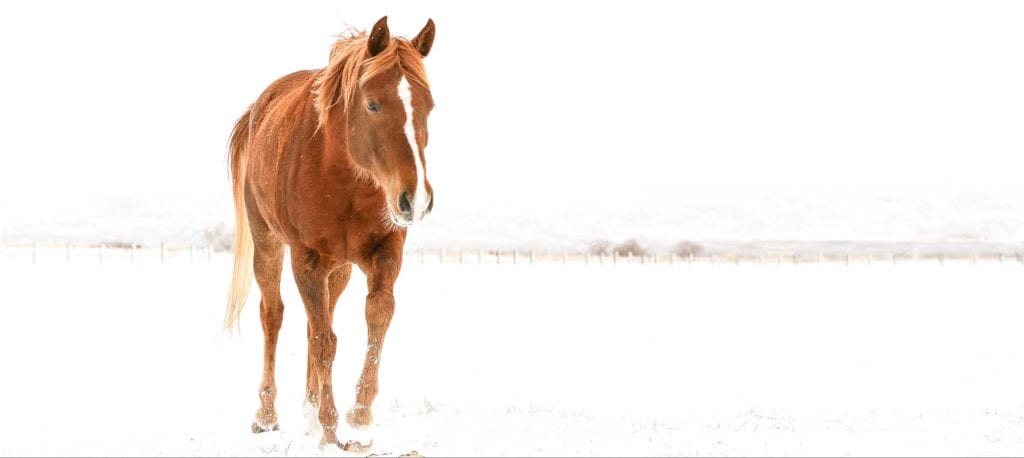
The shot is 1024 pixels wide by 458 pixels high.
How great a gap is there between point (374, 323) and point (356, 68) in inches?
75.5

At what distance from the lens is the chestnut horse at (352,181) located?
22.2ft

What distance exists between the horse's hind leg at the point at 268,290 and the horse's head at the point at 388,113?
242cm

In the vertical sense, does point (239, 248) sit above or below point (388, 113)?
below

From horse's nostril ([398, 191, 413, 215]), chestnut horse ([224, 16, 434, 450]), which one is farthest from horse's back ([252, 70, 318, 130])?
horse's nostril ([398, 191, 413, 215])

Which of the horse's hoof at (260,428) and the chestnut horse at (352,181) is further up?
the chestnut horse at (352,181)

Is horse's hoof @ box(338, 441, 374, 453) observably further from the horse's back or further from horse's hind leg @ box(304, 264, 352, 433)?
the horse's back

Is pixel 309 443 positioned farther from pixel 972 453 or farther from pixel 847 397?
pixel 847 397

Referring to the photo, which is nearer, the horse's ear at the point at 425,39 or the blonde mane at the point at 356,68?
the blonde mane at the point at 356,68

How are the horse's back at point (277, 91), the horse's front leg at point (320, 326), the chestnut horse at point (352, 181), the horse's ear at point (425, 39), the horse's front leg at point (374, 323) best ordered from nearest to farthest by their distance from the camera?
the chestnut horse at point (352, 181)
the horse's front leg at point (374, 323)
the horse's front leg at point (320, 326)
the horse's ear at point (425, 39)
the horse's back at point (277, 91)

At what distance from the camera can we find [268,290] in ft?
31.7

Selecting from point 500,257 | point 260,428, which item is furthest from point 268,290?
point 500,257

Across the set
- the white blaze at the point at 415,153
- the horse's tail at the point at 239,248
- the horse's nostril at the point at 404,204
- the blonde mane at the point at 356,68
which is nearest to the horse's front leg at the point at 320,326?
the blonde mane at the point at 356,68

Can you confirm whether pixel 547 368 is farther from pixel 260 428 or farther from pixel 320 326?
pixel 320 326

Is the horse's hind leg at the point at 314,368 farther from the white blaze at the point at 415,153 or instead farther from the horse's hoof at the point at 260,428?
the white blaze at the point at 415,153
